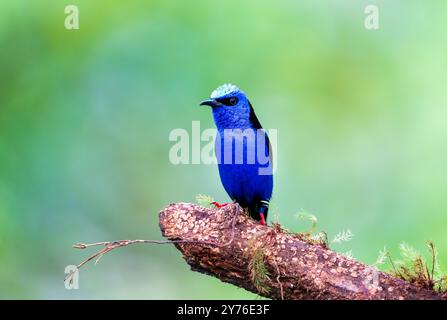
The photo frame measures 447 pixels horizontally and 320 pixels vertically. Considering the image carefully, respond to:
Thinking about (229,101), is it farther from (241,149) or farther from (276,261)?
(276,261)

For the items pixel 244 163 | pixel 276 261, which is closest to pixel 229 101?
pixel 244 163

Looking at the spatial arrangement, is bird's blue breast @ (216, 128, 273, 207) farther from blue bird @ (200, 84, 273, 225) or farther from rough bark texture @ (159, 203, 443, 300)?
rough bark texture @ (159, 203, 443, 300)

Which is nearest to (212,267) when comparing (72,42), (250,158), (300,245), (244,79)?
(300,245)

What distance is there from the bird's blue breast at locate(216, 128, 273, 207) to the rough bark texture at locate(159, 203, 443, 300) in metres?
1.40

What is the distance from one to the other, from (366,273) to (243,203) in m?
2.19

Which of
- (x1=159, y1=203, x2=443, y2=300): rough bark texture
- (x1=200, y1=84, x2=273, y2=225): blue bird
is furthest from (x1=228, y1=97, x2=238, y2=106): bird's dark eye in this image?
(x1=159, y1=203, x2=443, y2=300): rough bark texture

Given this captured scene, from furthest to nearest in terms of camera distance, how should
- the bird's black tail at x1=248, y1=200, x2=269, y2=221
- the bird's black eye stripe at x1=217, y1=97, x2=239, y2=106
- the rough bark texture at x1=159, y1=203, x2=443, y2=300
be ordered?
the bird's black tail at x1=248, y1=200, x2=269, y2=221
the bird's black eye stripe at x1=217, y1=97, x2=239, y2=106
the rough bark texture at x1=159, y1=203, x2=443, y2=300

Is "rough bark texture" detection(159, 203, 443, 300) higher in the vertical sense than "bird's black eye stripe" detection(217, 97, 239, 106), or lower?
lower

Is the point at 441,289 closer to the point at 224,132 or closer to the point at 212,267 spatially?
the point at 212,267

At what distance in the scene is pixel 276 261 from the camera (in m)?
4.12

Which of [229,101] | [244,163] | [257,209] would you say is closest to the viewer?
[229,101]

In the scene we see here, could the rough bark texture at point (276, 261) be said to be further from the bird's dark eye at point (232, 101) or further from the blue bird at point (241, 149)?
the bird's dark eye at point (232, 101)

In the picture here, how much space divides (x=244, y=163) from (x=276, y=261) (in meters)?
1.86

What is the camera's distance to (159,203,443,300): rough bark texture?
3.96 metres
